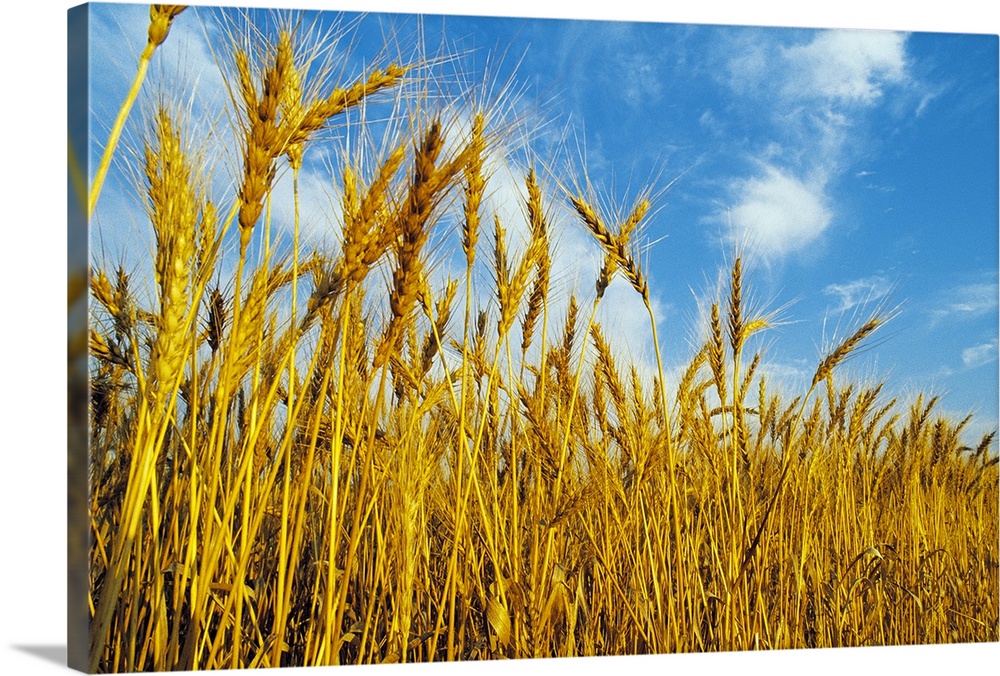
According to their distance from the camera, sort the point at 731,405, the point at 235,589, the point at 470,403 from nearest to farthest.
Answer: the point at 235,589, the point at 470,403, the point at 731,405

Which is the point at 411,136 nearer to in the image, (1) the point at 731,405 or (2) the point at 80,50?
(2) the point at 80,50

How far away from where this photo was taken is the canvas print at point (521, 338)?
11.4ft

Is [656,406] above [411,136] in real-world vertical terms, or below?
below

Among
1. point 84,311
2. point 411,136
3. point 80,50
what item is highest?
point 80,50

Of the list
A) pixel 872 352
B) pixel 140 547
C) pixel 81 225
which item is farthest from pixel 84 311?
pixel 872 352

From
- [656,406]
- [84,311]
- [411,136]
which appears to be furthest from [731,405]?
[84,311]

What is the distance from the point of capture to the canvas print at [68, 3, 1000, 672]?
136 inches

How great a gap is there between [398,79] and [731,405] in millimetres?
1485

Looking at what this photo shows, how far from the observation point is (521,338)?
13.0 ft

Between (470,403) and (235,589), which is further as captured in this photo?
(470,403)

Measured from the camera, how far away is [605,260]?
405 centimetres

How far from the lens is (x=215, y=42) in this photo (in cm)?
367

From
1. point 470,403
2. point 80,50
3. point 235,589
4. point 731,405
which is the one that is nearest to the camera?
point 235,589

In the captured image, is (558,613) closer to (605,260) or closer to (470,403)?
(470,403)
